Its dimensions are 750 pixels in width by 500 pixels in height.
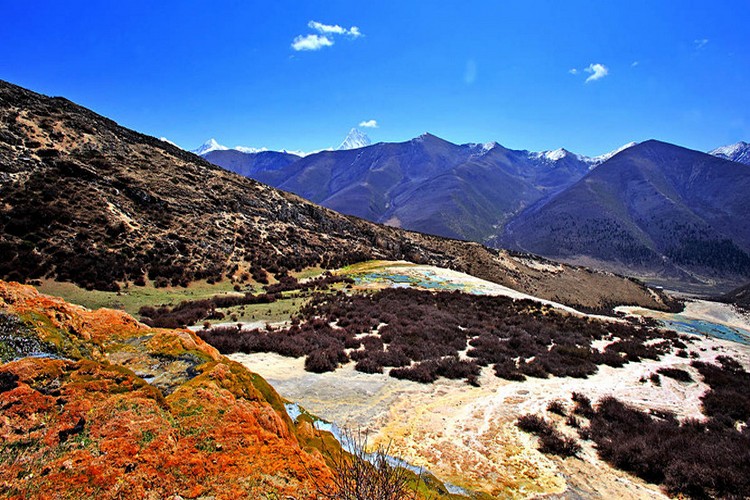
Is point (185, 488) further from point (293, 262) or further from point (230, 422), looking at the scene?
point (293, 262)

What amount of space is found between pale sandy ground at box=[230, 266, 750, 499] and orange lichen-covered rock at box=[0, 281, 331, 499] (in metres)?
3.84

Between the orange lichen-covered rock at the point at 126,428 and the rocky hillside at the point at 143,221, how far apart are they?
22907 mm

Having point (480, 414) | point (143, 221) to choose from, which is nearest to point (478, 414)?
point (480, 414)

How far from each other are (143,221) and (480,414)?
3645cm

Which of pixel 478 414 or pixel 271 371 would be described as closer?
pixel 478 414

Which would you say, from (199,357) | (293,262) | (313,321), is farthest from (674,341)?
(293,262)

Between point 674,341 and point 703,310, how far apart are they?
75.9m

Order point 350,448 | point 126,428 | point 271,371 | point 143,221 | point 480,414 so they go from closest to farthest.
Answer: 1. point 126,428
2. point 350,448
3. point 480,414
4. point 271,371
5. point 143,221

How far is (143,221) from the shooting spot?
34281mm

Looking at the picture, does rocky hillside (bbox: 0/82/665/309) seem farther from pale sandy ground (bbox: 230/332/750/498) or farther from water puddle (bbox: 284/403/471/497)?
water puddle (bbox: 284/403/471/497)

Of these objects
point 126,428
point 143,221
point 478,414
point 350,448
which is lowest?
point 478,414

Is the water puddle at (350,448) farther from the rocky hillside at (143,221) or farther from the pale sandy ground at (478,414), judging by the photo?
the rocky hillside at (143,221)

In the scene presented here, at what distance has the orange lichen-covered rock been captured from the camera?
9.44ft

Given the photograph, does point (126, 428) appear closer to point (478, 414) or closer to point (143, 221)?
point (478, 414)
